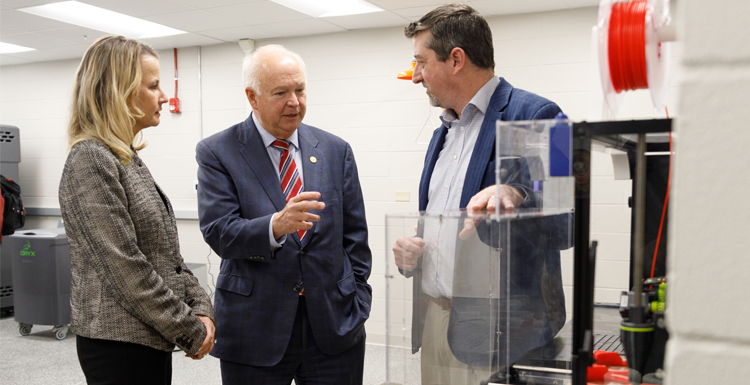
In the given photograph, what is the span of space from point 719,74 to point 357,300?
5.04 ft

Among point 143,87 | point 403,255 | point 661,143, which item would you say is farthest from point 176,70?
point 661,143

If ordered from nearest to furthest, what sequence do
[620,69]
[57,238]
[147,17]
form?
[620,69] → [147,17] → [57,238]

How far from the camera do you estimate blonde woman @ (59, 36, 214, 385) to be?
1.42 meters

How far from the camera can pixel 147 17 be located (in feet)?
13.4

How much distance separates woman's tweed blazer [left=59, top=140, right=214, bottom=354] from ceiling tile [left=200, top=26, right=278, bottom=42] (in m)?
3.18

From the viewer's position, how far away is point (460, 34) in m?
1.59

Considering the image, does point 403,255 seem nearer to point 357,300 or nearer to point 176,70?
point 357,300

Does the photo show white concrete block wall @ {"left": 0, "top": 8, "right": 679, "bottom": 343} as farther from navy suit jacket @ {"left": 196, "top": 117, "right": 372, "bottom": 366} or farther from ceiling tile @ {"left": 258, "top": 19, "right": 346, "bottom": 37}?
navy suit jacket @ {"left": 196, "top": 117, "right": 372, "bottom": 366}

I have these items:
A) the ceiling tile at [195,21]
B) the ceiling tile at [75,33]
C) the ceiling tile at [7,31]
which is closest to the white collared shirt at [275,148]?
the ceiling tile at [195,21]

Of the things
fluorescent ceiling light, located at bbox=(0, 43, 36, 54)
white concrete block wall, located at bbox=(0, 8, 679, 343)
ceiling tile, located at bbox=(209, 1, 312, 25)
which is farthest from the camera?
fluorescent ceiling light, located at bbox=(0, 43, 36, 54)

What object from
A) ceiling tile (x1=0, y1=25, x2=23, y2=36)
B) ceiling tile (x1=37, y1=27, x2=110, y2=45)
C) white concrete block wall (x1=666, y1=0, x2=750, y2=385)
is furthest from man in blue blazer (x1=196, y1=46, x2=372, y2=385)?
ceiling tile (x1=0, y1=25, x2=23, y2=36)

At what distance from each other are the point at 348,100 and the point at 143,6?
160 cm

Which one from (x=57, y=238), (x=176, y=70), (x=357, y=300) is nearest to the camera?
(x=357, y=300)

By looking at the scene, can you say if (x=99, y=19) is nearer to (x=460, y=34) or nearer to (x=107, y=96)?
(x=107, y=96)
